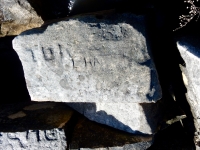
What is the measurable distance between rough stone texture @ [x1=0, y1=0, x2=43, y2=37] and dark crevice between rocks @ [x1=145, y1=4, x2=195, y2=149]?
0.94 metres

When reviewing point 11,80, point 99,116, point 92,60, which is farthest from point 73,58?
point 11,80

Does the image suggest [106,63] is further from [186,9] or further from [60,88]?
[186,9]

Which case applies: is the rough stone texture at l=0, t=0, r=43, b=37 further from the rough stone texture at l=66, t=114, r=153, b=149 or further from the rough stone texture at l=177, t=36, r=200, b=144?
the rough stone texture at l=177, t=36, r=200, b=144

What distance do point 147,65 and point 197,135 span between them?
90cm

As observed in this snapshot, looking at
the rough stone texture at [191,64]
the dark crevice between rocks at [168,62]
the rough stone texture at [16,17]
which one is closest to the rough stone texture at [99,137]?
the dark crevice between rocks at [168,62]

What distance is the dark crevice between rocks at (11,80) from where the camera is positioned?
113 inches

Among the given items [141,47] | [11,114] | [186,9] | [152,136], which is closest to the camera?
[141,47]

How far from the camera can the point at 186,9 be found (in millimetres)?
2111

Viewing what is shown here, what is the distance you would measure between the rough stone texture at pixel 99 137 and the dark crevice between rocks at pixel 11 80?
696 mm

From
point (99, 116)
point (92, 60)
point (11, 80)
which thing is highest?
point (92, 60)

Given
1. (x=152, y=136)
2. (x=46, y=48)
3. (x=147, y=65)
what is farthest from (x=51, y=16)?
(x=152, y=136)

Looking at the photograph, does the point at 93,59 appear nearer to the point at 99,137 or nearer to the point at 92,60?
the point at 92,60

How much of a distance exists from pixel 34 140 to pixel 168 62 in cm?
117

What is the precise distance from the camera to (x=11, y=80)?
297 centimetres
